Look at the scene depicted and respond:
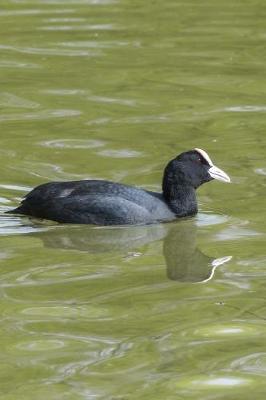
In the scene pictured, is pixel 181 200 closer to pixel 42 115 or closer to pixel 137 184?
pixel 137 184

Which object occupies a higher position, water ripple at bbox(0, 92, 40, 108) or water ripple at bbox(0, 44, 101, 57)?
water ripple at bbox(0, 44, 101, 57)

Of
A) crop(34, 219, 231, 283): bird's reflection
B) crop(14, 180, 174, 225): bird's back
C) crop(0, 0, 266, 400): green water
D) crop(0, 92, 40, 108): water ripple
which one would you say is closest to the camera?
crop(0, 0, 266, 400): green water

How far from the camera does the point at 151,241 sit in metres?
9.74

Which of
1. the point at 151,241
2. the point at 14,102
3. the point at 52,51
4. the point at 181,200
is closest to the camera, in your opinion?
the point at 151,241

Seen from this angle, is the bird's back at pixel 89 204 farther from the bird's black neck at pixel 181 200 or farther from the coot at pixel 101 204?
the bird's black neck at pixel 181 200

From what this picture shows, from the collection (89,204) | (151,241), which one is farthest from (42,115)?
(151,241)

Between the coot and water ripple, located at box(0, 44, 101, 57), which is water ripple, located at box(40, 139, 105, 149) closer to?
the coot

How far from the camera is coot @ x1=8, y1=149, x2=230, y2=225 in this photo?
32.6 feet

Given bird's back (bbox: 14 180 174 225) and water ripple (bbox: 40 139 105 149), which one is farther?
water ripple (bbox: 40 139 105 149)

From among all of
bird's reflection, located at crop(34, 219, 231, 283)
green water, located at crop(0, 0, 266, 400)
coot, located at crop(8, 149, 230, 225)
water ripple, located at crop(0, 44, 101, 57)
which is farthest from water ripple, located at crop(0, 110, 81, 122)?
bird's reflection, located at crop(34, 219, 231, 283)

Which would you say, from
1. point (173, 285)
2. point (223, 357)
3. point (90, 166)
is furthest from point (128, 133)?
point (223, 357)

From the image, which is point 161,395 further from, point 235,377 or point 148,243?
point 148,243

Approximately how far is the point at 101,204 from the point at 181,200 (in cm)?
69

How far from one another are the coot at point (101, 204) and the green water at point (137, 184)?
101mm
